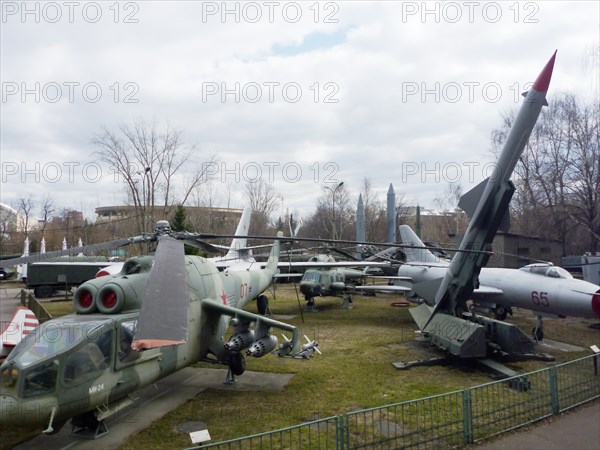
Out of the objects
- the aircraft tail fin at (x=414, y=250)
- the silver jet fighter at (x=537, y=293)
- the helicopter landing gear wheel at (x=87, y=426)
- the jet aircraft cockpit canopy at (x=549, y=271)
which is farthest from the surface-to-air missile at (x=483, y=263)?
the helicopter landing gear wheel at (x=87, y=426)

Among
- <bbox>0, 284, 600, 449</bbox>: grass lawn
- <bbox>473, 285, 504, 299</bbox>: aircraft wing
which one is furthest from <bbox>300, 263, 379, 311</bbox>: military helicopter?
<bbox>473, 285, 504, 299</bbox>: aircraft wing

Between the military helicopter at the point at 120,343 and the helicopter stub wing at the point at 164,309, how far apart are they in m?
0.01

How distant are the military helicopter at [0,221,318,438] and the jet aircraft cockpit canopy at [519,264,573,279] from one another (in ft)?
30.3

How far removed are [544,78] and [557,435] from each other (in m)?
7.98

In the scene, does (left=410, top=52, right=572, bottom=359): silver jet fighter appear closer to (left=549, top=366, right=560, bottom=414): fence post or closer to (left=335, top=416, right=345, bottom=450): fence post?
(left=549, top=366, right=560, bottom=414): fence post

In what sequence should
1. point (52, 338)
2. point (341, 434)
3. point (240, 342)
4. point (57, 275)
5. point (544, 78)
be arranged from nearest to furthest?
point (341, 434)
point (52, 338)
point (240, 342)
point (544, 78)
point (57, 275)

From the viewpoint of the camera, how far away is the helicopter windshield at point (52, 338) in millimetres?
6539

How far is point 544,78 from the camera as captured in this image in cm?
1052

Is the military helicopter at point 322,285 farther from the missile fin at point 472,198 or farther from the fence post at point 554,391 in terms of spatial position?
the fence post at point 554,391

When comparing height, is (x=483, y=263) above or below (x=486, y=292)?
above

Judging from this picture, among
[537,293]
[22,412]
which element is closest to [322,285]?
[537,293]

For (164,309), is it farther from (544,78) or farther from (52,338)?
(544,78)

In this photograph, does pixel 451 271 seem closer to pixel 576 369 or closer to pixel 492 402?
pixel 576 369

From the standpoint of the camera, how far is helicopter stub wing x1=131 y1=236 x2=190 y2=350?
183 inches
